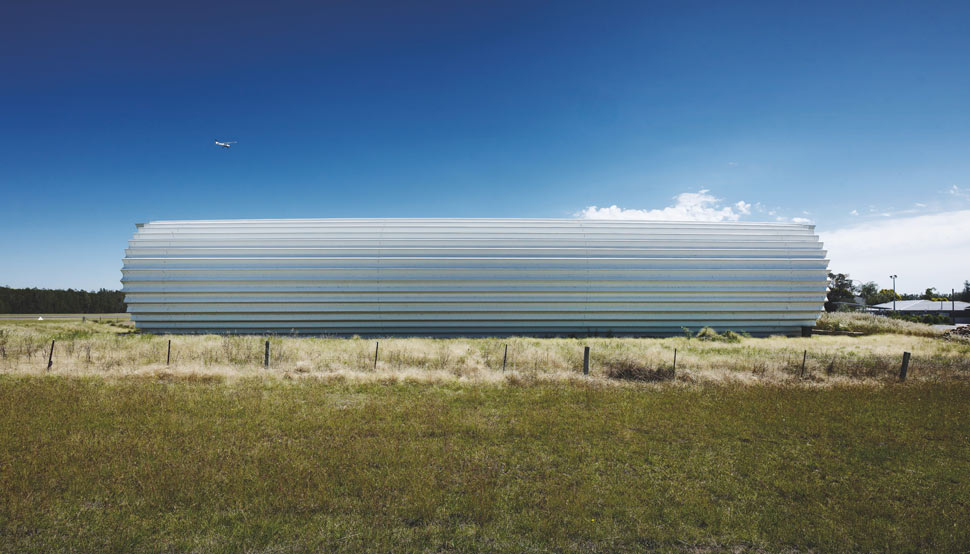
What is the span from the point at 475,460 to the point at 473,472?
1.26 ft

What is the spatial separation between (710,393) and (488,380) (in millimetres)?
5092

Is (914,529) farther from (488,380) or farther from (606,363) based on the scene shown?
(606,363)

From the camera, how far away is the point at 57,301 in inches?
1996

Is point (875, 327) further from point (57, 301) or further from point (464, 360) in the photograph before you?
point (57, 301)

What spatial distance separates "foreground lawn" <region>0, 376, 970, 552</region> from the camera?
13.5 ft

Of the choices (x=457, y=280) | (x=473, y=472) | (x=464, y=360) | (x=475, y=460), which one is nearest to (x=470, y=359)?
(x=464, y=360)

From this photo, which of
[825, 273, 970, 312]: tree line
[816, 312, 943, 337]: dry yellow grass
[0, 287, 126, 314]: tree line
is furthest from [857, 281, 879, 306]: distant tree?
[0, 287, 126, 314]: tree line

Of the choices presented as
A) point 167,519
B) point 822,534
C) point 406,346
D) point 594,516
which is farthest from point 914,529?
point 406,346

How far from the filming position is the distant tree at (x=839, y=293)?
170 feet

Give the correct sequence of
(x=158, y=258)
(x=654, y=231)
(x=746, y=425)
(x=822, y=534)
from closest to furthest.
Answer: (x=822, y=534) → (x=746, y=425) → (x=158, y=258) → (x=654, y=231)

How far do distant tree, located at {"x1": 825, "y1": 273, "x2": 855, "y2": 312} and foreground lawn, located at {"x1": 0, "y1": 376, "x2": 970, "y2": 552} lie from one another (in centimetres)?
4841

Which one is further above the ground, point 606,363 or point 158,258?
point 158,258

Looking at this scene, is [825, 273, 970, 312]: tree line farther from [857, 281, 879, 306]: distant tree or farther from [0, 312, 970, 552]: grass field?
[0, 312, 970, 552]: grass field

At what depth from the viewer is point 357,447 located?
242 inches
